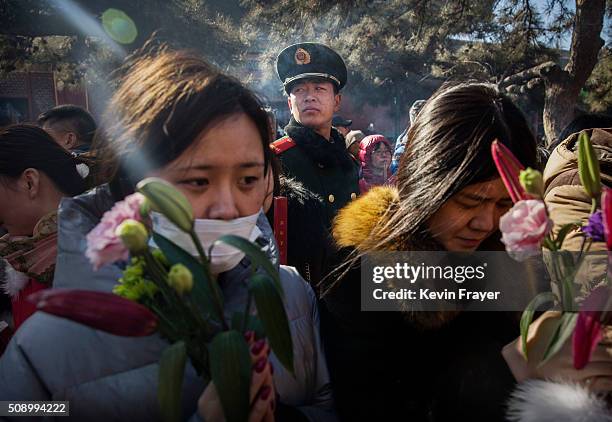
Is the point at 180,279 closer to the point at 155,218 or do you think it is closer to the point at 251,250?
the point at 251,250

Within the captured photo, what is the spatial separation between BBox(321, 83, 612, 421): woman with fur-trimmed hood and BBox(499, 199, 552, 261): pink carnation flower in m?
0.47

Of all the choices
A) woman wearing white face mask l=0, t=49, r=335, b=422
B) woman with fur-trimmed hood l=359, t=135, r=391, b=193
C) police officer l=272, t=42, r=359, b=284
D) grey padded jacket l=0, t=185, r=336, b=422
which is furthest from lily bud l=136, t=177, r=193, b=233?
woman with fur-trimmed hood l=359, t=135, r=391, b=193

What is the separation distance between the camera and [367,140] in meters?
5.45

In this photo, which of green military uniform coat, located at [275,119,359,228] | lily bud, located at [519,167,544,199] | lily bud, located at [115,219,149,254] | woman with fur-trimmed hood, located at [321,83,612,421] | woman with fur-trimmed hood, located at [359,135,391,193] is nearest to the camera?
lily bud, located at [115,219,149,254]

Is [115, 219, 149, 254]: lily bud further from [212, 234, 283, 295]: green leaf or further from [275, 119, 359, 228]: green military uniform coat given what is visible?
[275, 119, 359, 228]: green military uniform coat

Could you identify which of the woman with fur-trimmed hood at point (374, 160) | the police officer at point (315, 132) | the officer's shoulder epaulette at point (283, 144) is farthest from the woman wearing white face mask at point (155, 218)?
the woman with fur-trimmed hood at point (374, 160)

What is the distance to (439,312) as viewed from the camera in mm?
1271

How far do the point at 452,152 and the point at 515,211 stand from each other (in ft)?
1.67

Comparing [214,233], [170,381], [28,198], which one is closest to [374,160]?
[28,198]

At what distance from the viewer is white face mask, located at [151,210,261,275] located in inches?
37.7

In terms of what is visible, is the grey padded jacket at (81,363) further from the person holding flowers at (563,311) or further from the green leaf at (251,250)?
the person holding flowers at (563,311)

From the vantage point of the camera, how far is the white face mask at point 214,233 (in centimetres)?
96

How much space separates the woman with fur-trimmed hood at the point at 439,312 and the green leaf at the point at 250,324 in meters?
0.47

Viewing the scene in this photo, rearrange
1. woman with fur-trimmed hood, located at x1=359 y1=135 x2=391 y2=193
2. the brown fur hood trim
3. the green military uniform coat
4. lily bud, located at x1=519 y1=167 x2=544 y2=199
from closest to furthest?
lily bud, located at x1=519 y1=167 x2=544 y2=199 < the brown fur hood trim < the green military uniform coat < woman with fur-trimmed hood, located at x1=359 y1=135 x2=391 y2=193
